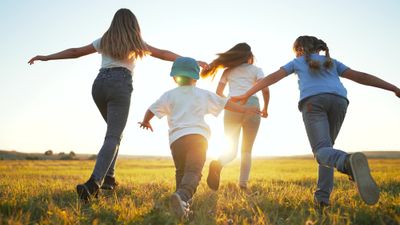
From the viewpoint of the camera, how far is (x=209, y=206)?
4727 mm

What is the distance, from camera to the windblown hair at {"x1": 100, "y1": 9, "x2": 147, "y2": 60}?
5.44m

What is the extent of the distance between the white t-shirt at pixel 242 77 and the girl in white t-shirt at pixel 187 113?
174cm

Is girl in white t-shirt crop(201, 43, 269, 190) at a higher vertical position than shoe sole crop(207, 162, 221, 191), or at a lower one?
higher

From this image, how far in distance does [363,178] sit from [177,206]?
1.84 meters

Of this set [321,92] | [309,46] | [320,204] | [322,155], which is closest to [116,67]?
[309,46]

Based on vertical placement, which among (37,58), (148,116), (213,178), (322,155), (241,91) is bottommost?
(213,178)

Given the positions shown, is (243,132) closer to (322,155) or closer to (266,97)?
(266,97)

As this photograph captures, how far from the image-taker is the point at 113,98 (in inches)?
212

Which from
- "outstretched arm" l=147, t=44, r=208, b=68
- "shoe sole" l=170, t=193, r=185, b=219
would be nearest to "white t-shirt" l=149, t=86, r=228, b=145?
"outstretched arm" l=147, t=44, r=208, b=68

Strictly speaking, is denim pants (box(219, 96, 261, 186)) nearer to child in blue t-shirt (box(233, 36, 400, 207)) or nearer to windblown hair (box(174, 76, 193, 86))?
child in blue t-shirt (box(233, 36, 400, 207))

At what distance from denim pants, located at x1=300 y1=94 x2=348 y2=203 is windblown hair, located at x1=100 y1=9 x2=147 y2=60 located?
2414 millimetres

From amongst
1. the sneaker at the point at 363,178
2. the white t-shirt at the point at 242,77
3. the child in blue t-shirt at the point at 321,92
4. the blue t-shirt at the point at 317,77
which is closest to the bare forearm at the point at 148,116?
the child in blue t-shirt at the point at 321,92

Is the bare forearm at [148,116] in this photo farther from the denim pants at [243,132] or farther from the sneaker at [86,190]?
the denim pants at [243,132]

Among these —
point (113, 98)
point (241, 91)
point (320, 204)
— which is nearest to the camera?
point (320, 204)
